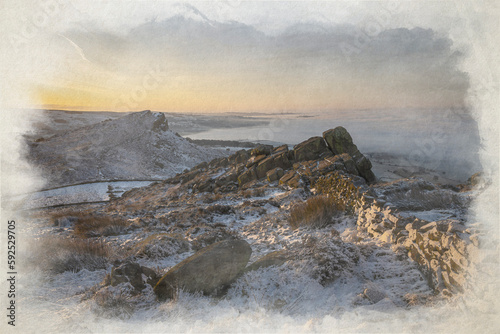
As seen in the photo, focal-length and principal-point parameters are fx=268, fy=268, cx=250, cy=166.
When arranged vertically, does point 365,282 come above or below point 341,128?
below

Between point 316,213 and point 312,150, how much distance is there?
1040cm

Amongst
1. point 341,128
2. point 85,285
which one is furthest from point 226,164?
point 85,285

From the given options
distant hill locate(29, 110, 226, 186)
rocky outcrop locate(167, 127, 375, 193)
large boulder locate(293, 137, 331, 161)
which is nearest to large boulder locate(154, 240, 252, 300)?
rocky outcrop locate(167, 127, 375, 193)

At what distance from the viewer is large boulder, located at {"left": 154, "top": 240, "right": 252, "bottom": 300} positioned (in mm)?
3830

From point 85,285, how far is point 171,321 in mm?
2002

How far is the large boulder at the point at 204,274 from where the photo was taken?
3.83 m

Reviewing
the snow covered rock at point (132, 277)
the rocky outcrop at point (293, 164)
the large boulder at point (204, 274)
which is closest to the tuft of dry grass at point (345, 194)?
the large boulder at point (204, 274)

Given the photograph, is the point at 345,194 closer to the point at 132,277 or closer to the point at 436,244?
the point at 436,244

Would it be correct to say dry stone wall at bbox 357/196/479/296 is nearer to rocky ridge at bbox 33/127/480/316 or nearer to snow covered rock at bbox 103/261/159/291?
rocky ridge at bbox 33/127/480/316

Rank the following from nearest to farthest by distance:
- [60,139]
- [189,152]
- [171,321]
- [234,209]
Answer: [171,321] < [234,209] < [60,139] < [189,152]

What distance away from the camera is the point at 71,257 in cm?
501

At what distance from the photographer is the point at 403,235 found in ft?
15.0

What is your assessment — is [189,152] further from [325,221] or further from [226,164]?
[325,221]

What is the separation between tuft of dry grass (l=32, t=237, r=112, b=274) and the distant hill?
23276mm
